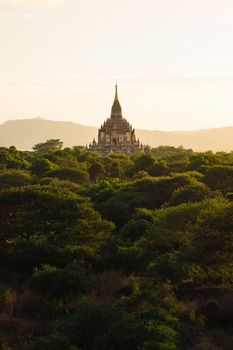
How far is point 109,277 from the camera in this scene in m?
31.4

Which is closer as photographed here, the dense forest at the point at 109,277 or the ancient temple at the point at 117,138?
the dense forest at the point at 109,277

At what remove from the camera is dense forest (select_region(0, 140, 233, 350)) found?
21547mm

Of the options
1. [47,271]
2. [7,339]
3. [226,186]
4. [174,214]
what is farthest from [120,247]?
[226,186]

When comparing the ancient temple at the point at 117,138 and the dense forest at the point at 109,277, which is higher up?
the ancient temple at the point at 117,138

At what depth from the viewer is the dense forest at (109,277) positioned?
70.7 ft

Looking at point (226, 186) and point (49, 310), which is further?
point (226, 186)

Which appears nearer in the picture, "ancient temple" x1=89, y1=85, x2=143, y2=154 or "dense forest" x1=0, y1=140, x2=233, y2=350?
"dense forest" x1=0, y1=140, x2=233, y2=350

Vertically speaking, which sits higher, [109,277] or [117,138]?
[117,138]

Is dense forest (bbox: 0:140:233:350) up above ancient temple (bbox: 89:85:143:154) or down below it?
below

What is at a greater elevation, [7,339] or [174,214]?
[174,214]

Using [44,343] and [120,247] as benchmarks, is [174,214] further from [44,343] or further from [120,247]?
[44,343]

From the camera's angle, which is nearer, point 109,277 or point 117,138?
point 109,277

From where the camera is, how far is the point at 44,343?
20.8 m

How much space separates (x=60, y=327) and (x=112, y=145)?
128 meters
